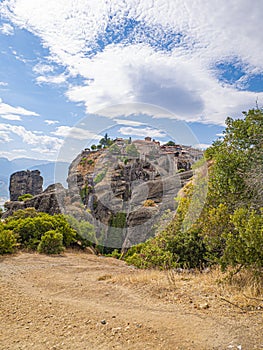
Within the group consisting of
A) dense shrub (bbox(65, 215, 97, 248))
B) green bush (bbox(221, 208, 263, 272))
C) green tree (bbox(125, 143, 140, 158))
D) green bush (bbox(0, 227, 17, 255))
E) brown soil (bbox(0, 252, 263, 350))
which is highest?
green tree (bbox(125, 143, 140, 158))

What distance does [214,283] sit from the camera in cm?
620

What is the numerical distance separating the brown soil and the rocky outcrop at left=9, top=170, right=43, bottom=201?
46.8m

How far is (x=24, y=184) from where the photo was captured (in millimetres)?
51500

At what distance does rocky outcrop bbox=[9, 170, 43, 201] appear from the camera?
51.1 m

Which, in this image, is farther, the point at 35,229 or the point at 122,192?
the point at 122,192

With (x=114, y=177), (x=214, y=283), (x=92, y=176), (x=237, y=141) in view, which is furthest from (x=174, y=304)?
(x=92, y=176)

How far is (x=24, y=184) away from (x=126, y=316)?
50.7 m

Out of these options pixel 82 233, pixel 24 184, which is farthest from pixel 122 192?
pixel 24 184

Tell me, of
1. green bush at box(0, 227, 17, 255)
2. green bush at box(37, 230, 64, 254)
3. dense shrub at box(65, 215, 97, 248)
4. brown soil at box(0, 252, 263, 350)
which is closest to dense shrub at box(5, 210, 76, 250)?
green bush at box(37, 230, 64, 254)

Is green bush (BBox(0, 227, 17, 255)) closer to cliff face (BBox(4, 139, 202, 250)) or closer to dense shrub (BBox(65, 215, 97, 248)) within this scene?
dense shrub (BBox(65, 215, 97, 248))

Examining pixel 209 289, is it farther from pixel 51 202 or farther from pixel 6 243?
pixel 51 202

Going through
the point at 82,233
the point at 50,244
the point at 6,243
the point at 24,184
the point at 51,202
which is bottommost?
the point at 82,233

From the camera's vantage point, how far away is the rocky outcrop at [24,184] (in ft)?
168

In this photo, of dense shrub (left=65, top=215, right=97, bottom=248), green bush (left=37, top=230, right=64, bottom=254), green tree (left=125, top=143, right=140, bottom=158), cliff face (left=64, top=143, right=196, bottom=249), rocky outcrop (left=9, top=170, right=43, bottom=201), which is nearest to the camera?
green bush (left=37, top=230, right=64, bottom=254)
